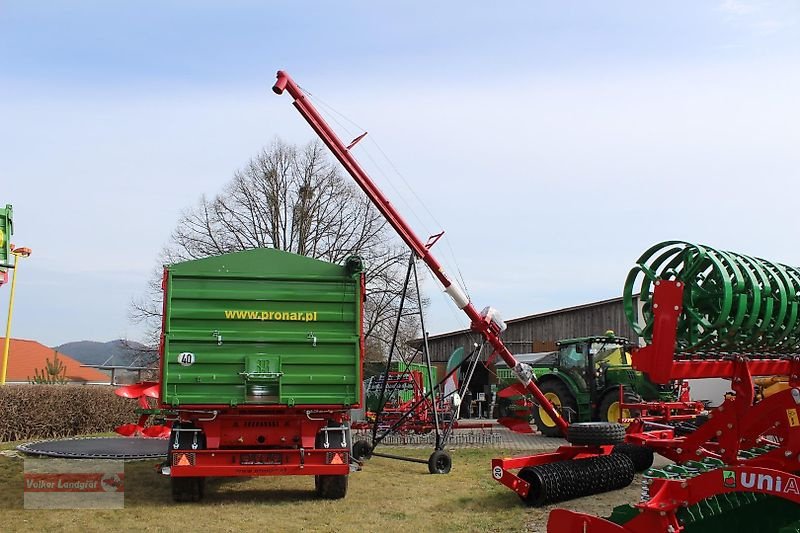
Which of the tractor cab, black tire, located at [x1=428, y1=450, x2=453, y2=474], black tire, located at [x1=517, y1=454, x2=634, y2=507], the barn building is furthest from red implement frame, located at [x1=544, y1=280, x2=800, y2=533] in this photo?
the barn building

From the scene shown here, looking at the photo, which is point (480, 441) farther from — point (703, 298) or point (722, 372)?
point (703, 298)

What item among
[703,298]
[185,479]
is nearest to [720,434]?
[703,298]

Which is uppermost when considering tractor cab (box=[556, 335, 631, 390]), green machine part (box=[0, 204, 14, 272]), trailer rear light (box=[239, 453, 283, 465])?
green machine part (box=[0, 204, 14, 272])

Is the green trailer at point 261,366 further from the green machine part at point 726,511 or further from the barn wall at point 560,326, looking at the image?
the barn wall at point 560,326

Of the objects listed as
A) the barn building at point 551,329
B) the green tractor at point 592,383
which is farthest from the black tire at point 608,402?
the barn building at point 551,329

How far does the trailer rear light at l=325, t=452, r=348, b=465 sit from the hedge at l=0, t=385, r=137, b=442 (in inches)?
399

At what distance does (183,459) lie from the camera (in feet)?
28.0

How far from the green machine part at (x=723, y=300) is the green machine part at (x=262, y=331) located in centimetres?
410

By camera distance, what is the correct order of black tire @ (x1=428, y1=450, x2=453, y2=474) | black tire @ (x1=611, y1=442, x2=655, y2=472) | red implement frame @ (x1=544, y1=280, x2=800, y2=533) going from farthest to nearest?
black tire @ (x1=428, y1=450, x2=453, y2=474), black tire @ (x1=611, y1=442, x2=655, y2=472), red implement frame @ (x1=544, y1=280, x2=800, y2=533)

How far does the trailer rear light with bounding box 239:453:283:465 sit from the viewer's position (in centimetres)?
868

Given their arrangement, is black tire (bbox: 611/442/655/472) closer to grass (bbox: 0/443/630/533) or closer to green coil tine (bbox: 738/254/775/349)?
grass (bbox: 0/443/630/533)

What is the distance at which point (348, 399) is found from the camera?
9.02m

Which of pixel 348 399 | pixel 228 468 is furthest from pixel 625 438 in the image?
pixel 228 468

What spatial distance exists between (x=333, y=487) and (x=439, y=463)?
107 inches
